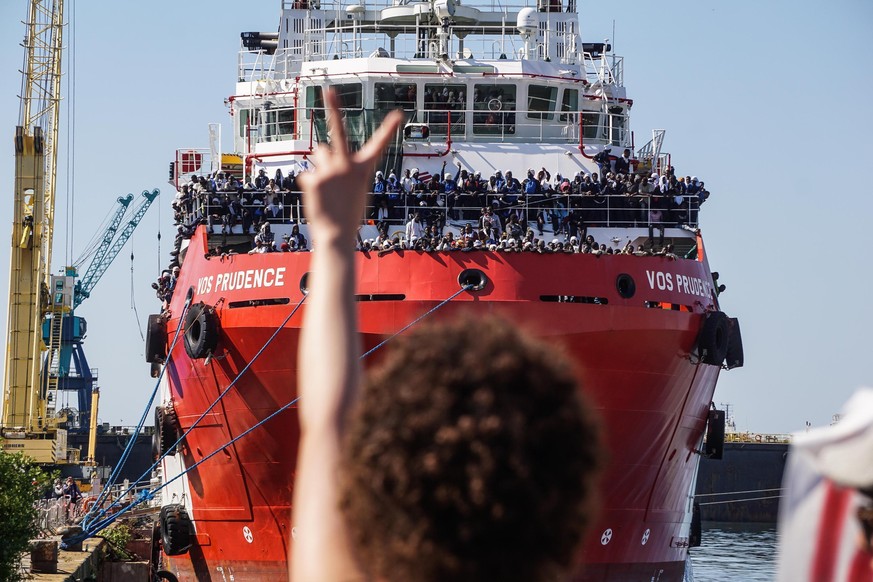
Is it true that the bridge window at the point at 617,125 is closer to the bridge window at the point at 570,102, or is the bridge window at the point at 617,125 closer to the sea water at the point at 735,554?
the bridge window at the point at 570,102

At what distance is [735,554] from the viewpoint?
165 ft

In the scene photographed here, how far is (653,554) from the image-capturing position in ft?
80.4

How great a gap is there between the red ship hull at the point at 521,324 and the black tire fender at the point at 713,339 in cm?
18

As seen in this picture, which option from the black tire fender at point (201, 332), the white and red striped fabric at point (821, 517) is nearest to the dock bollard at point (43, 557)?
the black tire fender at point (201, 332)

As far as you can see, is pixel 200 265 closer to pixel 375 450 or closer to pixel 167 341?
pixel 167 341

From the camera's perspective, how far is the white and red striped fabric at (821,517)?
3465 mm

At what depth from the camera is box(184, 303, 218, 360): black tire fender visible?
2320 cm

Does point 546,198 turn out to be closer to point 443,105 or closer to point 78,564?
point 443,105

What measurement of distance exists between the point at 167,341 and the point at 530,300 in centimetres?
768

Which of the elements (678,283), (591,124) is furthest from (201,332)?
(591,124)

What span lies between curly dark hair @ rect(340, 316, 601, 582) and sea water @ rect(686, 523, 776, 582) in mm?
26120

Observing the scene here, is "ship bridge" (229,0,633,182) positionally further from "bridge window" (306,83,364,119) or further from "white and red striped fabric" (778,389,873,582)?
"white and red striped fabric" (778,389,873,582)

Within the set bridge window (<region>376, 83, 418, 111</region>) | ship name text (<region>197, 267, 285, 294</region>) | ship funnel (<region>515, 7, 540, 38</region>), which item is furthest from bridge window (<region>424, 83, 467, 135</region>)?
ship name text (<region>197, 267, 285, 294</region>)

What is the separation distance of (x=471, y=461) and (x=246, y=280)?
2041 centimetres
